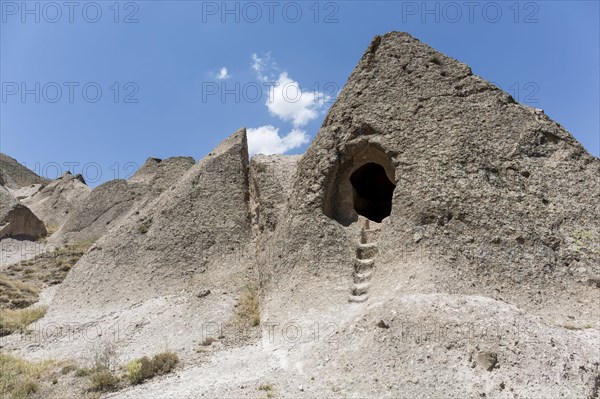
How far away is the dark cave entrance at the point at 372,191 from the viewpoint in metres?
15.0

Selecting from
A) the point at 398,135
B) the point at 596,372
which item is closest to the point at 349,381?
the point at 596,372

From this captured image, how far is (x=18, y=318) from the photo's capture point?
16.0 metres

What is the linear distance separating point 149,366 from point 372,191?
8.25m

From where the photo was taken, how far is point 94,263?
18.1 meters

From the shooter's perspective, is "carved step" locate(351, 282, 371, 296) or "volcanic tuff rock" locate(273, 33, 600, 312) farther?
"carved step" locate(351, 282, 371, 296)

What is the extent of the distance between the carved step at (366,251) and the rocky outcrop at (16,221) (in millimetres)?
22772

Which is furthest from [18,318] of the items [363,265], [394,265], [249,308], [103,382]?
[394,265]

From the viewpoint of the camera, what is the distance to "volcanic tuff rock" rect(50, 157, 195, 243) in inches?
1083

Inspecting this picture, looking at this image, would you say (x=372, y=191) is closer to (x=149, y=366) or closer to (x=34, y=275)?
(x=149, y=366)


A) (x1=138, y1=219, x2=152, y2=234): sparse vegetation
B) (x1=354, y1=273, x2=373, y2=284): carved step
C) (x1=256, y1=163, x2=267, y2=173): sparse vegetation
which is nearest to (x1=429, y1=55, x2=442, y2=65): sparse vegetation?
(x1=354, y1=273, x2=373, y2=284): carved step

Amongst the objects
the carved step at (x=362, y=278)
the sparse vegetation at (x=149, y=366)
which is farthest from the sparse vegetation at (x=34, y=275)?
the carved step at (x=362, y=278)

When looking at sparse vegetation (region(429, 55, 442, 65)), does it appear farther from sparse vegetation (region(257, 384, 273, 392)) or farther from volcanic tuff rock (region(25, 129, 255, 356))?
sparse vegetation (region(257, 384, 273, 392))

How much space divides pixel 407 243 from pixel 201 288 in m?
6.60

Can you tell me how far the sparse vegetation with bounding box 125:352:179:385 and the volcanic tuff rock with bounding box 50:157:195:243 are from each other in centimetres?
1635
